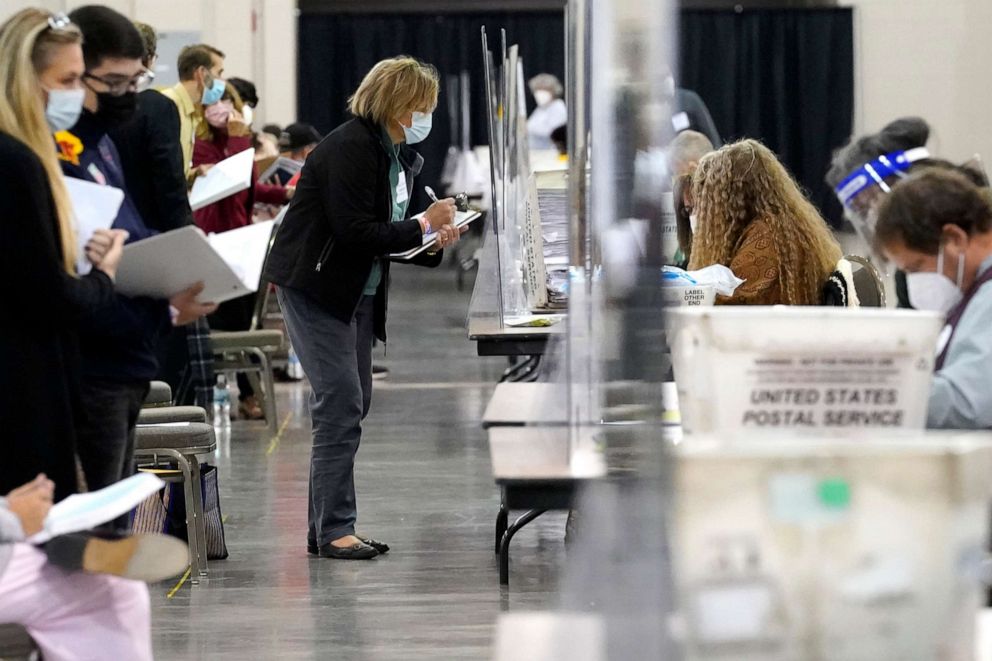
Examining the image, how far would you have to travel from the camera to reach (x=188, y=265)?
2602mm

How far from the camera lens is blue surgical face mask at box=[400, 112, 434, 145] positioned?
A: 4234 mm

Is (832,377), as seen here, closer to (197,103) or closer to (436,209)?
(436,209)

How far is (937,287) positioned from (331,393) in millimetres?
2116

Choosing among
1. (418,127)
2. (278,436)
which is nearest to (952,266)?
(418,127)

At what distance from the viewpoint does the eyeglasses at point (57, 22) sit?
2.44m

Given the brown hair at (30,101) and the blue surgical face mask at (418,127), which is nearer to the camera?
the brown hair at (30,101)

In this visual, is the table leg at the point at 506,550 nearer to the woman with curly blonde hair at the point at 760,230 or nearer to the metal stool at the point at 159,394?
the woman with curly blonde hair at the point at 760,230

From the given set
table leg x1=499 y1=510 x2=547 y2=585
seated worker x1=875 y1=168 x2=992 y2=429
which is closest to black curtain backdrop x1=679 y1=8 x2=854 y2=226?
table leg x1=499 y1=510 x2=547 y2=585

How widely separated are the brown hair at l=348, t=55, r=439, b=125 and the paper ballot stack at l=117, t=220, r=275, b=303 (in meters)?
1.38

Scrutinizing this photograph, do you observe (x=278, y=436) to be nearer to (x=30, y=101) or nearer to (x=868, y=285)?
(x=868, y=285)

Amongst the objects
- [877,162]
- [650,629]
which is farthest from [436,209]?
[650,629]

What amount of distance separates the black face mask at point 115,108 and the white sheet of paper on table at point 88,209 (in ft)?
1.01

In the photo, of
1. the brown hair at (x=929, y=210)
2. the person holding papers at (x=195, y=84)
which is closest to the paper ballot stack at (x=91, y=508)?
the brown hair at (x=929, y=210)

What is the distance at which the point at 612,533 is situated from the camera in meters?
1.75
